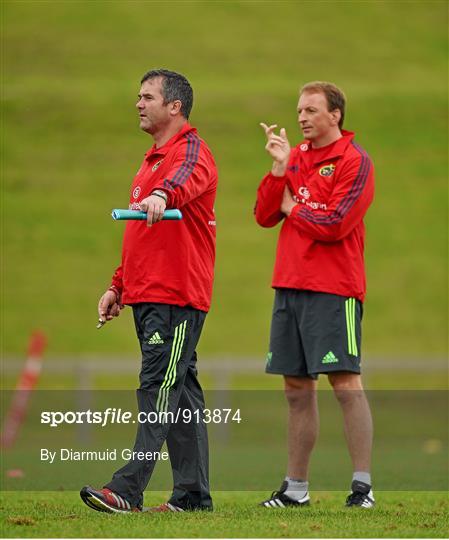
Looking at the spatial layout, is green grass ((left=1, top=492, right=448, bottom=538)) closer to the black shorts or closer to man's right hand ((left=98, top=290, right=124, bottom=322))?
the black shorts

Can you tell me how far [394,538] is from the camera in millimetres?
5457

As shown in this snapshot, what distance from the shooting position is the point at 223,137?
37938 mm

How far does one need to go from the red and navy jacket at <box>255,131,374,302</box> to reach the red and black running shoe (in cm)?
172

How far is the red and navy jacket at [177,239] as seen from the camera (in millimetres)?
6270

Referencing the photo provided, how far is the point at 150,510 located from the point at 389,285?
25294 mm

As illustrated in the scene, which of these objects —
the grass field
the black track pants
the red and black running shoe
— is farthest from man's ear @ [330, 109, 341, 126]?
the grass field

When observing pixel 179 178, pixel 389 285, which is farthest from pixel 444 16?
pixel 179 178

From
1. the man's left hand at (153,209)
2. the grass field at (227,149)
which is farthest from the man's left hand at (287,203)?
the grass field at (227,149)

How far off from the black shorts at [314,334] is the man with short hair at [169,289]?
740 millimetres

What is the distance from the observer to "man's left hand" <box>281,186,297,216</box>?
285 inches

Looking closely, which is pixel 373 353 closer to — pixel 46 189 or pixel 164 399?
pixel 46 189

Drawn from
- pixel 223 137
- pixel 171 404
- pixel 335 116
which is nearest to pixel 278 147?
pixel 335 116

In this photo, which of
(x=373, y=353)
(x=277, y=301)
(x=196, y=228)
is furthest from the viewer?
(x=373, y=353)

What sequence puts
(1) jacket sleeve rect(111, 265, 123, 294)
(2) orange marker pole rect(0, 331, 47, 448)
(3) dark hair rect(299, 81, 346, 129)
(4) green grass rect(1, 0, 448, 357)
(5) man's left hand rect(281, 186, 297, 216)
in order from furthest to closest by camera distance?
(4) green grass rect(1, 0, 448, 357), (2) orange marker pole rect(0, 331, 47, 448), (3) dark hair rect(299, 81, 346, 129), (5) man's left hand rect(281, 186, 297, 216), (1) jacket sleeve rect(111, 265, 123, 294)
